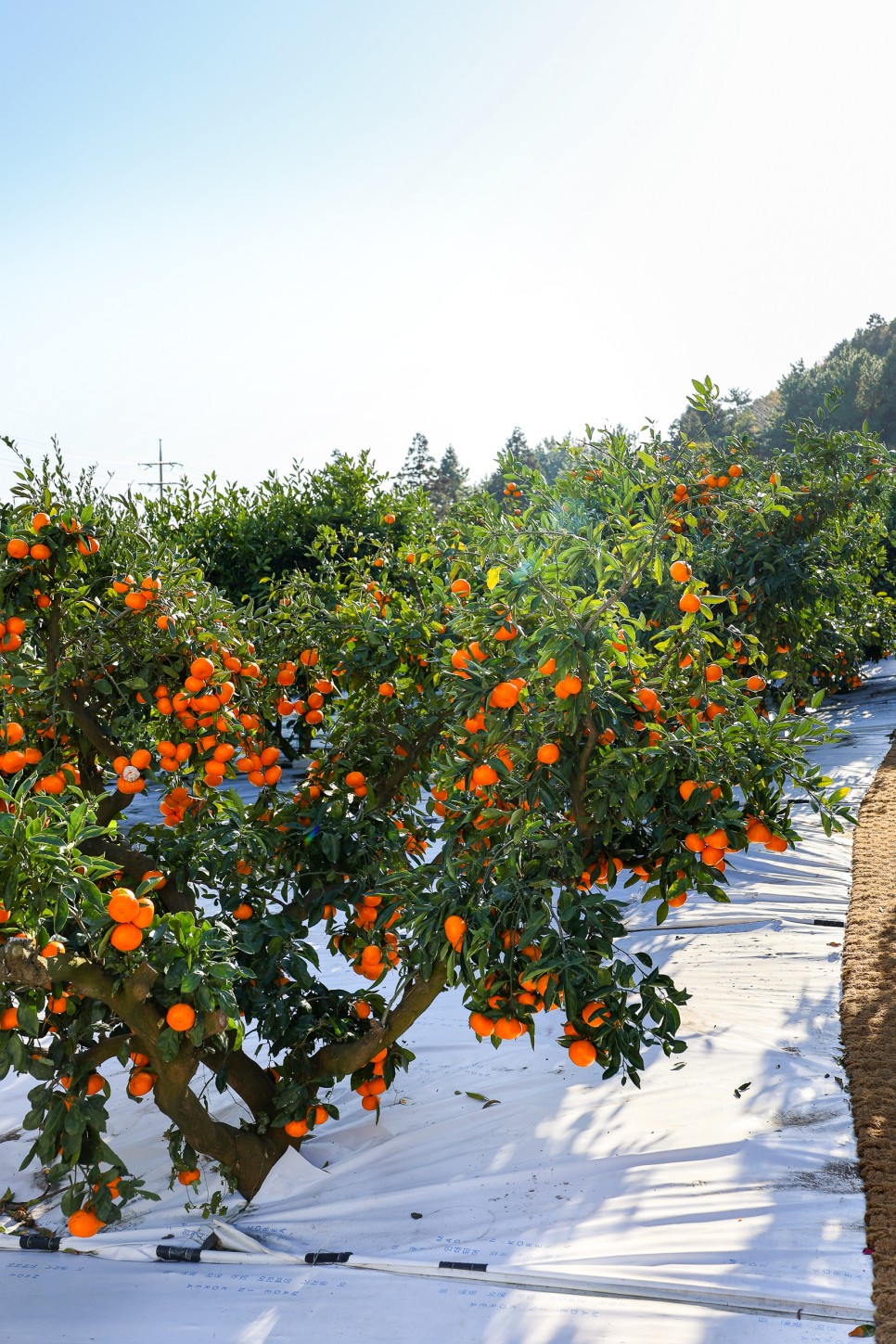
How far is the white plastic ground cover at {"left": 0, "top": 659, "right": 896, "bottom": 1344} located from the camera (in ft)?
6.21

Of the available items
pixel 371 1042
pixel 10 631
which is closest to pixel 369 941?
pixel 371 1042

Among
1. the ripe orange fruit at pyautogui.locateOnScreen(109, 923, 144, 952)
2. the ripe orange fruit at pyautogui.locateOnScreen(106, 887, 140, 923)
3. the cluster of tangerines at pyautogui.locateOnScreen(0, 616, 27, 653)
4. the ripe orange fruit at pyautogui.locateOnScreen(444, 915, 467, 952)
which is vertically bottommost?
the ripe orange fruit at pyautogui.locateOnScreen(444, 915, 467, 952)

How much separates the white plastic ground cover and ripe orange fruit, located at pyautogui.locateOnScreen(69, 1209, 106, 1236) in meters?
0.17

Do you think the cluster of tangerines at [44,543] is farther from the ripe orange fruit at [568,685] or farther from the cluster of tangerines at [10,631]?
the ripe orange fruit at [568,685]

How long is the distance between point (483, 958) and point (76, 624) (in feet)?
5.11

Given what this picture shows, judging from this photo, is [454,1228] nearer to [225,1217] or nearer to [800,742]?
[225,1217]

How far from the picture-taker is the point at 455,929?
186 cm

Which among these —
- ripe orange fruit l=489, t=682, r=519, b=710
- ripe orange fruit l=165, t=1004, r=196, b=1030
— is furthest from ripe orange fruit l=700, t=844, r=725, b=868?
ripe orange fruit l=165, t=1004, r=196, b=1030

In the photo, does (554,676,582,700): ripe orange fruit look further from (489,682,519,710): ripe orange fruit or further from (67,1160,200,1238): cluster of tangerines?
(67,1160,200,1238): cluster of tangerines

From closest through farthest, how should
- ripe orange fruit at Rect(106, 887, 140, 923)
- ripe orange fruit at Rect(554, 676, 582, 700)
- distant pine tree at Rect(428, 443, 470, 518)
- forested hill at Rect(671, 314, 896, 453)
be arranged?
ripe orange fruit at Rect(106, 887, 140, 923) → ripe orange fruit at Rect(554, 676, 582, 700) → forested hill at Rect(671, 314, 896, 453) → distant pine tree at Rect(428, 443, 470, 518)

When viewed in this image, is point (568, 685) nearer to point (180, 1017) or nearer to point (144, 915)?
point (144, 915)

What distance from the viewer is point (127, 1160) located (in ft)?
8.74

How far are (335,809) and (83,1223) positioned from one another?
44.3 inches

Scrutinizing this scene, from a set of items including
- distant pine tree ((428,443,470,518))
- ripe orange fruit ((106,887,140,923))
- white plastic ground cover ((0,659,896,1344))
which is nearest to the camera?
ripe orange fruit ((106,887,140,923))
